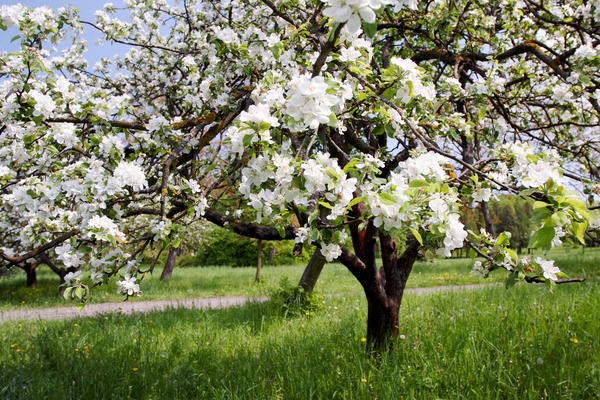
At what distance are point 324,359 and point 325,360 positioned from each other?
4cm

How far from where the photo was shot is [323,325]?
163 inches

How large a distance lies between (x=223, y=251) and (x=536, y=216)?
65.8 feet

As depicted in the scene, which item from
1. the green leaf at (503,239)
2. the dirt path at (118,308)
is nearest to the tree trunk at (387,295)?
the green leaf at (503,239)

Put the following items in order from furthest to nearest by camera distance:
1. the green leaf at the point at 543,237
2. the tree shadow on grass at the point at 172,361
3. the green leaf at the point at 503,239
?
the tree shadow on grass at the point at 172,361
the green leaf at the point at 503,239
the green leaf at the point at 543,237

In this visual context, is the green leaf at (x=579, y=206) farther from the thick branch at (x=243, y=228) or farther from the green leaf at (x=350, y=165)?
the thick branch at (x=243, y=228)

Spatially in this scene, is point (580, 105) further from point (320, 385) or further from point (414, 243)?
point (320, 385)

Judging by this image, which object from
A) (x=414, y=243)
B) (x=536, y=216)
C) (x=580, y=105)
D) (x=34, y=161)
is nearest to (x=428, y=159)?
(x=536, y=216)

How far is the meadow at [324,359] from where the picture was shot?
7.70 ft

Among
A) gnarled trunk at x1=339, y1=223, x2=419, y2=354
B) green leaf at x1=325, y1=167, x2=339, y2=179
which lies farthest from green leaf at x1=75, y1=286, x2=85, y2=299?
gnarled trunk at x1=339, y1=223, x2=419, y2=354

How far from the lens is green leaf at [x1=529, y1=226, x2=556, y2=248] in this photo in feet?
3.70

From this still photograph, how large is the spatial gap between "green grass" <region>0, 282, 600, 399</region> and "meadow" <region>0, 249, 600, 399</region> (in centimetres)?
1

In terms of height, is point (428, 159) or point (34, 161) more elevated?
point (34, 161)

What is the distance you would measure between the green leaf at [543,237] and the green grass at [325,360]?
138cm

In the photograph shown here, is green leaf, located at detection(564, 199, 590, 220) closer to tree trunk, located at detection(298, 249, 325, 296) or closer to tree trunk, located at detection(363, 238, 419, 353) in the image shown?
tree trunk, located at detection(363, 238, 419, 353)
